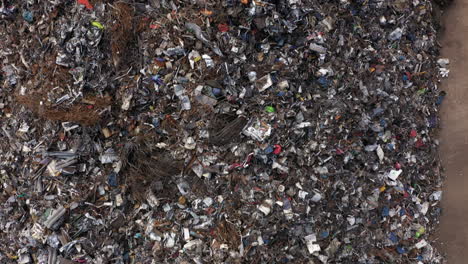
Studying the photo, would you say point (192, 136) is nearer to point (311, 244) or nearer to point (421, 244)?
point (311, 244)

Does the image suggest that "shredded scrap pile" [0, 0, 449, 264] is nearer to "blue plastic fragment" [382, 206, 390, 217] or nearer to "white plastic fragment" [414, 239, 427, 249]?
"blue plastic fragment" [382, 206, 390, 217]

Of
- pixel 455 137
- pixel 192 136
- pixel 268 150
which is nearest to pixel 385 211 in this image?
pixel 455 137

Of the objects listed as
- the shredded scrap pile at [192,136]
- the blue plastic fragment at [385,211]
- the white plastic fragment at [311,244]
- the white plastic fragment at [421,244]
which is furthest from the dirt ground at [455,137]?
the white plastic fragment at [311,244]

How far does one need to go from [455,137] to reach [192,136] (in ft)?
11.4

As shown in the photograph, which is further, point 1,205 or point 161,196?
point 1,205

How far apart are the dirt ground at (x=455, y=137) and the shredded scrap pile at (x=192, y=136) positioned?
0.80 meters

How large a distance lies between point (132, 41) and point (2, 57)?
5.77ft

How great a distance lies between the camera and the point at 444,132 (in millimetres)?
4895

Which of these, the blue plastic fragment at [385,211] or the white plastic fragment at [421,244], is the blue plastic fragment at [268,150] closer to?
the blue plastic fragment at [385,211]

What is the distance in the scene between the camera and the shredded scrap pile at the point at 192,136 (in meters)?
4.03

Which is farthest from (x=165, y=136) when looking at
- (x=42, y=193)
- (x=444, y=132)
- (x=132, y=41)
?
(x=444, y=132)

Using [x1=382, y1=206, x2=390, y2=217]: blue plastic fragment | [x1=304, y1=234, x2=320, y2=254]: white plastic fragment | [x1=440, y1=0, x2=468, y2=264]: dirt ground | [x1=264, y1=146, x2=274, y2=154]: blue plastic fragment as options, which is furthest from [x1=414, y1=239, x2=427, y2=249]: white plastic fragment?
[x1=264, y1=146, x2=274, y2=154]: blue plastic fragment

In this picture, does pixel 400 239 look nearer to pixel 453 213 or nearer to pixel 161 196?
pixel 453 213

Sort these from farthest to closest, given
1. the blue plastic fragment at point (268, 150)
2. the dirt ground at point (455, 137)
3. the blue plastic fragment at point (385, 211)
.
A: the dirt ground at point (455, 137), the blue plastic fragment at point (385, 211), the blue plastic fragment at point (268, 150)
